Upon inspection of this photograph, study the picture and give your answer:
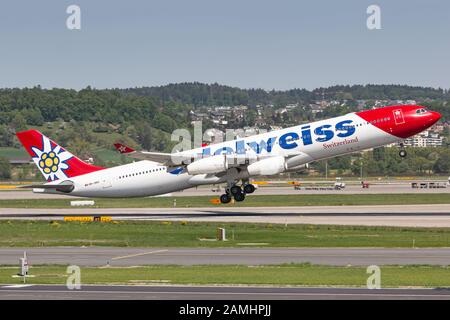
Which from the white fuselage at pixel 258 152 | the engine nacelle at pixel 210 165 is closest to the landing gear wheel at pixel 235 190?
the white fuselage at pixel 258 152

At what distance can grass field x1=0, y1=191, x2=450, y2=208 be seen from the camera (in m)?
99.1

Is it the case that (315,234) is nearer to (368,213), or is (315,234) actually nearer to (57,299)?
(368,213)

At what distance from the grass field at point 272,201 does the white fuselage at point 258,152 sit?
17.1 metres

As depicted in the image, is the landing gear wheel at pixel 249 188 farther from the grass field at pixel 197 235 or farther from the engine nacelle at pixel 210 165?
the grass field at pixel 197 235

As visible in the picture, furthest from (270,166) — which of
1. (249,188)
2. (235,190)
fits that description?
(235,190)

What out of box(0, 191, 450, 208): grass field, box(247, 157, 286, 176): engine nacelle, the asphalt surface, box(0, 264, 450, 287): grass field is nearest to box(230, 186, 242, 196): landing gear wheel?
box(247, 157, 286, 176): engine nacelle

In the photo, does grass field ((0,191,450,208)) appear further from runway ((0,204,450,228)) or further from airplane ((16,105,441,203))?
airplane ((16,105,441,203))

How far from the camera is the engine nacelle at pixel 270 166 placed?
75375mm

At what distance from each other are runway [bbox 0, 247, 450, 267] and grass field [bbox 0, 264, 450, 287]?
236 cm
